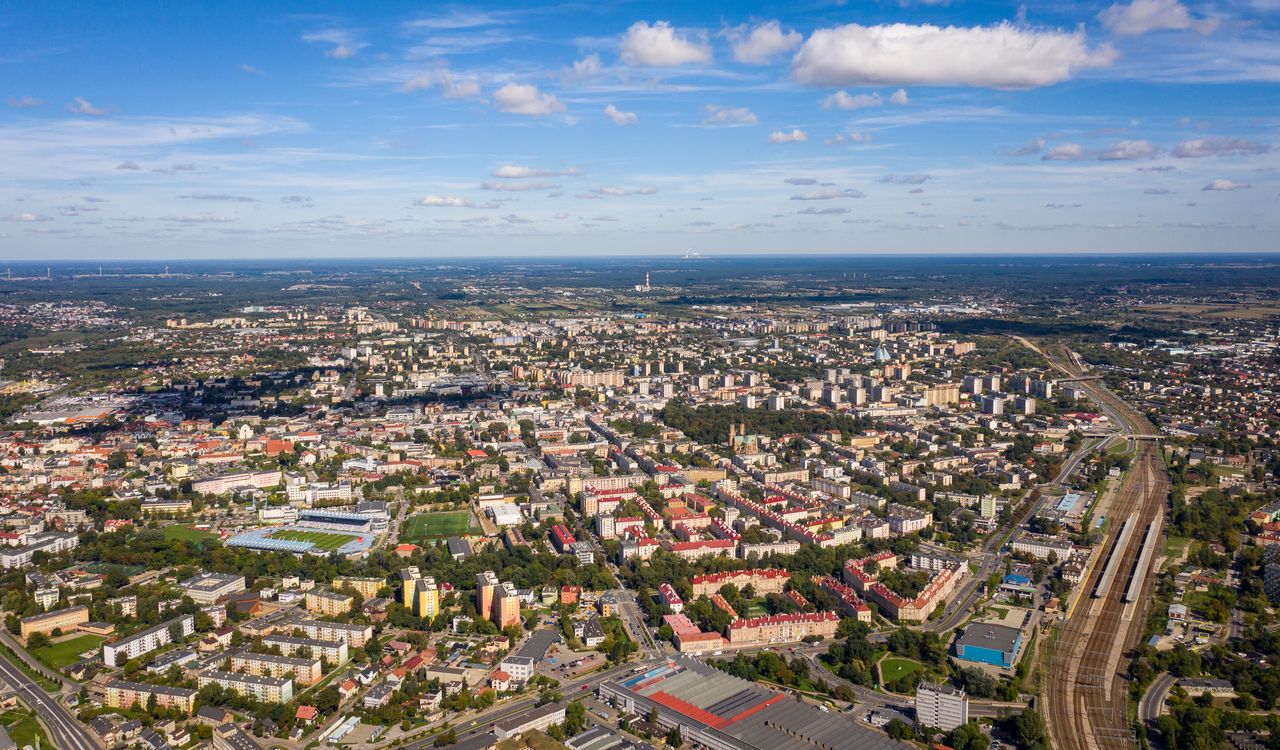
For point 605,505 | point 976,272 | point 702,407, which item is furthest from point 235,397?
point 976,272

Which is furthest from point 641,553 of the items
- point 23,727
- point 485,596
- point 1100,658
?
point 23,727

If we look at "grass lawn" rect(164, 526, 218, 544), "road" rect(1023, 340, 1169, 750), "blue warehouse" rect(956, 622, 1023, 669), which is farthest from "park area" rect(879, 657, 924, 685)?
"grass lawn" rect(164, 526, 218, 544)

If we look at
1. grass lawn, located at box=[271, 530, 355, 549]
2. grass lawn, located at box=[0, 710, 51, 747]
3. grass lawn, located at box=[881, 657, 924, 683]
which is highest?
grass lawn, located at box=[271, 530, 355, 549]

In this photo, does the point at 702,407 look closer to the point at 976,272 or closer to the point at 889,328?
the point at 889,328

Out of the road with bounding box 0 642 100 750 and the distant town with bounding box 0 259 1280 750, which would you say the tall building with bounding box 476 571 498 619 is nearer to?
the distant town with bounding box 0 259 1280 750

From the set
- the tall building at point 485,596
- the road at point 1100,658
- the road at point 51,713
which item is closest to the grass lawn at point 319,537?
the tall building at point 485,596

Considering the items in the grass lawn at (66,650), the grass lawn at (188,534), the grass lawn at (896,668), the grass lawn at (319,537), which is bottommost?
the grass lawn at (896,668)

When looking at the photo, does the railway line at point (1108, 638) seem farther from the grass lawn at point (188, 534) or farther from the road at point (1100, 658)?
the grass lawn at point (188, 534)

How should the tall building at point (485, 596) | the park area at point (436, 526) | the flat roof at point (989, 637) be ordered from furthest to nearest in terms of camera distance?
the park area at point (436, 526)
the tall building at point (485, 596)
the flat roof at point (989, 637)
